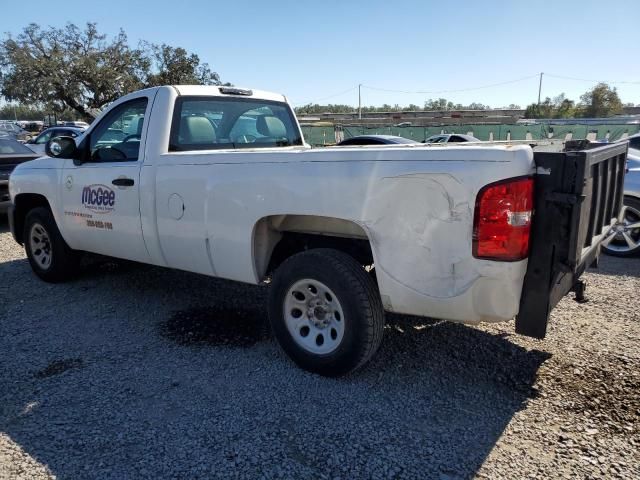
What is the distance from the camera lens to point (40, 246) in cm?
570

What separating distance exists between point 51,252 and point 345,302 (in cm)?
391

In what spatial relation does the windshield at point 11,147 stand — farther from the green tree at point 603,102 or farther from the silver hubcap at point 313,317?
the green tree at point 603,102

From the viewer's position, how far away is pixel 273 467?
2.59m

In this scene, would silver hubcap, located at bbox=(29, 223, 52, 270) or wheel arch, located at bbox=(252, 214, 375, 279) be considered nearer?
wheel arch, located at bbox=(252, 214, 375, 279)

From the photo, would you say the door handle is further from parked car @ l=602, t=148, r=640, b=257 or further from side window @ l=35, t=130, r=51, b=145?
side window @ l=35, t=130, r=51, b=145

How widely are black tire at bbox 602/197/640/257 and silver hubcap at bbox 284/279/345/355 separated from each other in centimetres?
504

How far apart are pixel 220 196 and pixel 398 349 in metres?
1.79

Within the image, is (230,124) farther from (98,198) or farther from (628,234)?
(628,234)

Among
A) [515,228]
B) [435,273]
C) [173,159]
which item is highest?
[173,159]

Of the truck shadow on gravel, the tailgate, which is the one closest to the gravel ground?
the truck shadow on gravel

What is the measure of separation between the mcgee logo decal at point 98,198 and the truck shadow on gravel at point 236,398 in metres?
1.02

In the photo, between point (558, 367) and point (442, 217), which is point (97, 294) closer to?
point (442, 217)

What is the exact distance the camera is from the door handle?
13.9 ft

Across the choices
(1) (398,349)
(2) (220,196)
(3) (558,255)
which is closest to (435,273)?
(3) (558,255)
